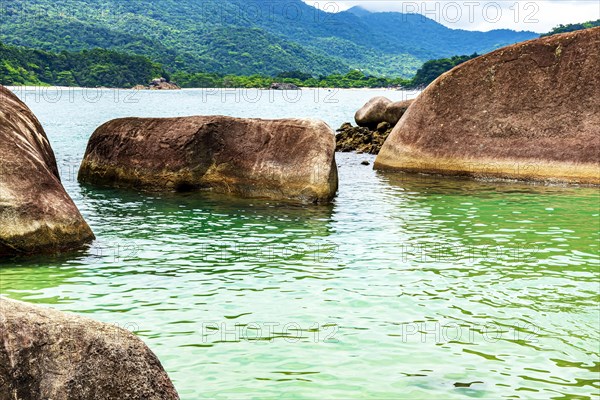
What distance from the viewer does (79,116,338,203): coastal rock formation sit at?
54.5 feet

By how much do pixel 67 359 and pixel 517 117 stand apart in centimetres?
1806

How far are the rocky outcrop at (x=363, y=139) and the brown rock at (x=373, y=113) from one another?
84cm

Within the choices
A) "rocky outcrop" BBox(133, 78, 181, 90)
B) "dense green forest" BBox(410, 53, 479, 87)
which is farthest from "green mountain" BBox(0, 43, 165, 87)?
"dense green forest" BBox(410, 53, 479, 87)

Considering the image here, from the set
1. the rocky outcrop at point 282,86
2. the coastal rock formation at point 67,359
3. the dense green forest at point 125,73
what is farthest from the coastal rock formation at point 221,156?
the rocky outcrop at point 282,86

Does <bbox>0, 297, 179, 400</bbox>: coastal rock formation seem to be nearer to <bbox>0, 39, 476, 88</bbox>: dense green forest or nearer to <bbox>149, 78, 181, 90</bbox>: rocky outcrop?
<bbox>0, 39, 476, 88</bbox>: dense green forest

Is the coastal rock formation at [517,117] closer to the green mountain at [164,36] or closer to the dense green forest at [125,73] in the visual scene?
the dense green forest at [125,73]

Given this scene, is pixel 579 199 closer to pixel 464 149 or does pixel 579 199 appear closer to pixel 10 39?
pixel 464 149

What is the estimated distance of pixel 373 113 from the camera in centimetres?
3152

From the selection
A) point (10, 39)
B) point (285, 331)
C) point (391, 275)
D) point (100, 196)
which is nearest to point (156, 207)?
point (100, 196)

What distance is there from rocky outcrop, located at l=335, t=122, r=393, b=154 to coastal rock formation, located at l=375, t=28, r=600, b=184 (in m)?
6.64

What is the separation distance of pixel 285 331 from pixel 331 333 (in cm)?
46

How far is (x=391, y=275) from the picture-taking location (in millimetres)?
10305

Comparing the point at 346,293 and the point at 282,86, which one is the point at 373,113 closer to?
the point at 346,293

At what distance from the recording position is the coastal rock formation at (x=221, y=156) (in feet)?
54.5
